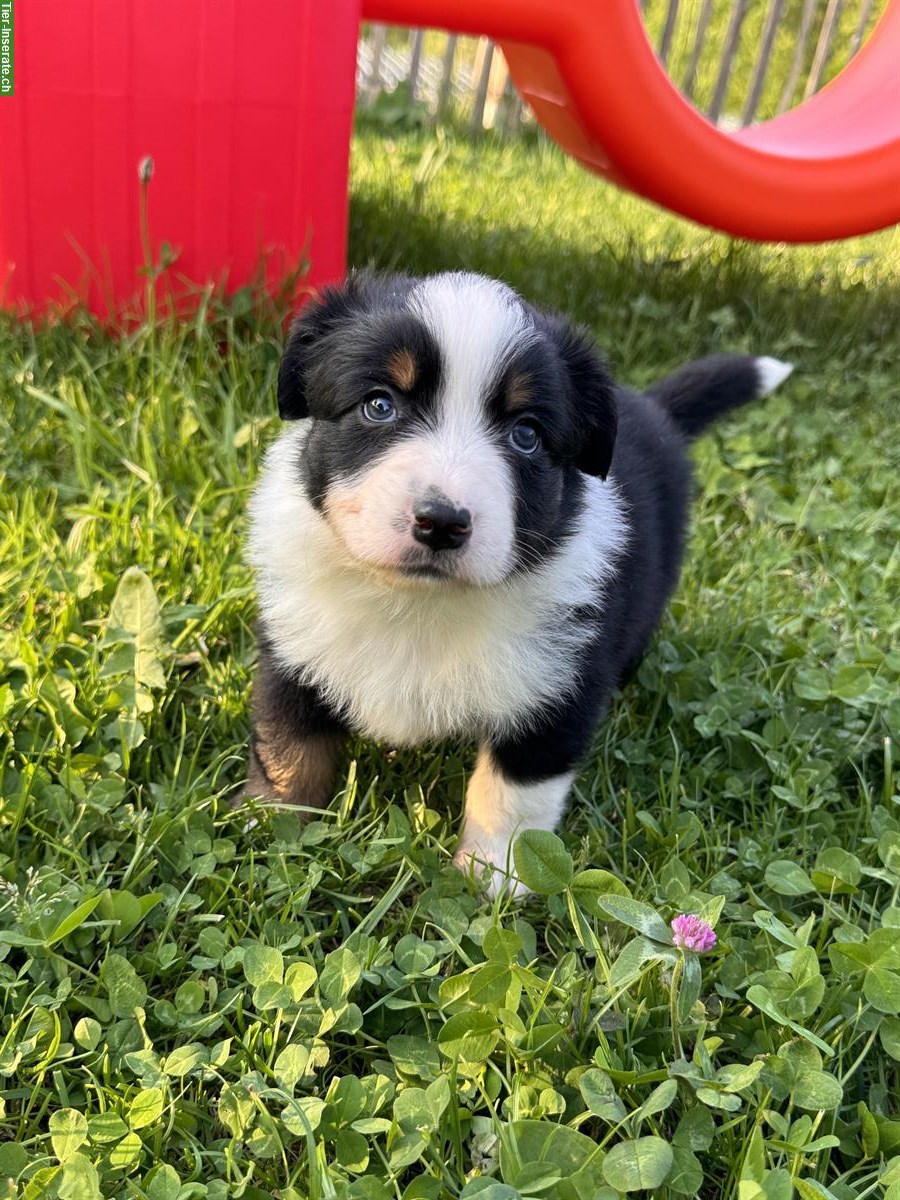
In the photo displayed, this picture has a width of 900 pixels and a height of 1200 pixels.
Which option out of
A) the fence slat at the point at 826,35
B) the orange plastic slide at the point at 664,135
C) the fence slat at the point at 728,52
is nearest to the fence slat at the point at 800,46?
the fence slat at the point at 826,35

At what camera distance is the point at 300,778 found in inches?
89.3

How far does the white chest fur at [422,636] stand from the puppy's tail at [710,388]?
114cm

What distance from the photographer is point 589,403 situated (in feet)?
6.93

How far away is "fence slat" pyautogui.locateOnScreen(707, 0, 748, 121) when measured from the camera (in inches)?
275

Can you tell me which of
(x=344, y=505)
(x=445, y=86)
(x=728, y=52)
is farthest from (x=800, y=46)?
(x=344, y=505)

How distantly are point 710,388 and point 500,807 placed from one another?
5.28 ft

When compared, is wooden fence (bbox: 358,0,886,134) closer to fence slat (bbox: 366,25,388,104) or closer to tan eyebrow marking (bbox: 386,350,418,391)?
fence slat (bbox: 366,25,388,104)

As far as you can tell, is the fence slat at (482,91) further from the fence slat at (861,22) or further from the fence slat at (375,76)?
the fence slat at (861,22)

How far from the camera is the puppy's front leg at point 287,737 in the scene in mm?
2240

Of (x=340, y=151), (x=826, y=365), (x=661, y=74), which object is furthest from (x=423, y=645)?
(x=826, y=365)

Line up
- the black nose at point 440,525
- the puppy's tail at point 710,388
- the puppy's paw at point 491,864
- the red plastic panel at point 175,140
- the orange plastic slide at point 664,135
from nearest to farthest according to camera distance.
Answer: the black nose at point 440,525 → the puppy's paw at point 491,864 → the puppy's tail at point 710,388 → the red plastic panel at point 175,140 → the orange plastic slide at point 664,135

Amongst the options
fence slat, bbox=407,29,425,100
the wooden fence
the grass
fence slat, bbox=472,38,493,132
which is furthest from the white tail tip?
fence slat, bbox=407,29,425,100

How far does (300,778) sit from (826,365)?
3412 mm

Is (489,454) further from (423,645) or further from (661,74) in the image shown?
(661,74)
